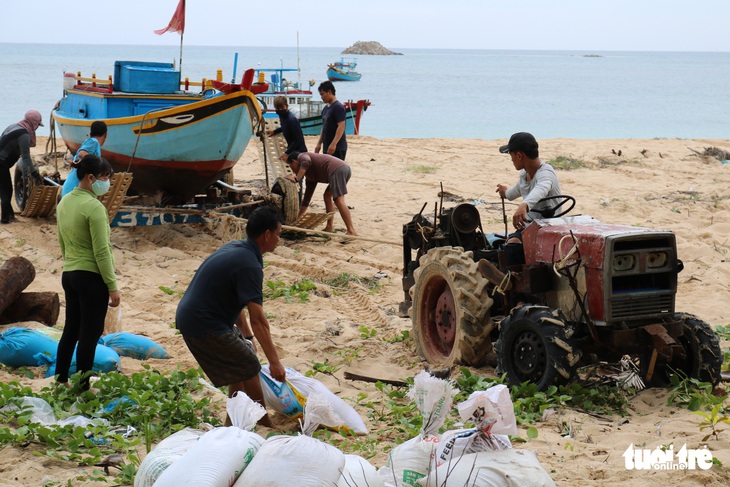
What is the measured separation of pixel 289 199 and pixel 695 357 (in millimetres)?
6901

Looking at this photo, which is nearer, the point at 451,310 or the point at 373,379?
the point at 373,379

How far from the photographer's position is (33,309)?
764cm

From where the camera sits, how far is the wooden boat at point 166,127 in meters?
11.6

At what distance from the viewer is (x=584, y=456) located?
4.79m

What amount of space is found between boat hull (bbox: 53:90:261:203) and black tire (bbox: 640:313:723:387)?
Result: 280 inches

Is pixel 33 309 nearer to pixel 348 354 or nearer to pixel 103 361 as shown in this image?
pixel 103 361

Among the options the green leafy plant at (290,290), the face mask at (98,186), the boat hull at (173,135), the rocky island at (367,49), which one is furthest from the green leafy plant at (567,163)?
the rocky island at (367,49)

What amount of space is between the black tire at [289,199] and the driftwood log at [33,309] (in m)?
4.54

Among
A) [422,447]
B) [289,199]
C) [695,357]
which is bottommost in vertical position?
[695,357]

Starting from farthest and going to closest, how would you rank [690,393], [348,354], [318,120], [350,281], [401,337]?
[318,120], [350,281], [401,337], [348,354], [690,393]

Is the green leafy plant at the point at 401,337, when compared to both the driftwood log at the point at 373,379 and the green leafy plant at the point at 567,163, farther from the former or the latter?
the green leafy plant at the point at 567,163

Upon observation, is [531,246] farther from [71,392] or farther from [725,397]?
[71,392]

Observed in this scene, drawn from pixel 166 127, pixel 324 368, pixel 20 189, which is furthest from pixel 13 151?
pixel 324 368

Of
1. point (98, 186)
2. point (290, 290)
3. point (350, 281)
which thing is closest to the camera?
point (98, 186)
